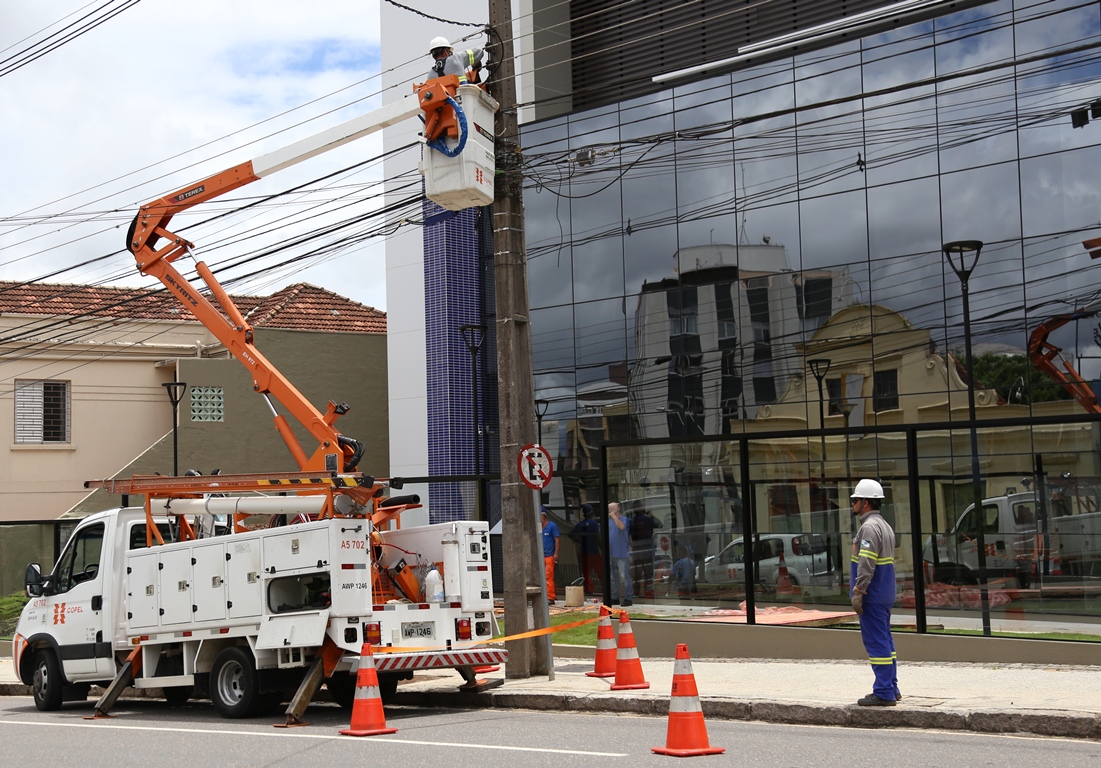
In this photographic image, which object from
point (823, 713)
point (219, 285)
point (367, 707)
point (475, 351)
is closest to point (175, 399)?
point (475, 351)

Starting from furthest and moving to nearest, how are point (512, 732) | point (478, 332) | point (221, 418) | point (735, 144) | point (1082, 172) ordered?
point (221, 418) < point (478, 332) < point (735, 144) < point (1082, 172) < point (512, 732)

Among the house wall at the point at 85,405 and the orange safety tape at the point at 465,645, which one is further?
the house wall at the point at 85,405

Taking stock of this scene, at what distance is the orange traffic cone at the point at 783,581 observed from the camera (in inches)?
626

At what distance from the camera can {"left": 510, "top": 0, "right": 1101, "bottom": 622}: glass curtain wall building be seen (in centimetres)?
1490

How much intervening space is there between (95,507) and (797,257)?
18.2 m

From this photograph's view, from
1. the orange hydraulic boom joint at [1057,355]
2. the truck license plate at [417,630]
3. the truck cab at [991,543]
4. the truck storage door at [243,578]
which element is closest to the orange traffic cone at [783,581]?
the truck cab at [991,543]

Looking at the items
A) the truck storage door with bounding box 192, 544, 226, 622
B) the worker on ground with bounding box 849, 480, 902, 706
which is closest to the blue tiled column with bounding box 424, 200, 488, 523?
the truck storage door with bounding box 192, 544, 226, 622

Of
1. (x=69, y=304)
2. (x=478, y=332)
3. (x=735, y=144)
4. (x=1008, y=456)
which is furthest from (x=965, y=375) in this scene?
(x=69, y=304)

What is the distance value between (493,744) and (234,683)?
13.8 feet

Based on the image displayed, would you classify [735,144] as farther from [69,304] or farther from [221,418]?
[69,304]

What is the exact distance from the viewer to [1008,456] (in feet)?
48.1

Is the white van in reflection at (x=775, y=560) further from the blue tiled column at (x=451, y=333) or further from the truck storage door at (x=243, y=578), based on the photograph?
the blue tiled column at (x=451, y=333)

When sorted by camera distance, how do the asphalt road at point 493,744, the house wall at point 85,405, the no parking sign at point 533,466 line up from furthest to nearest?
1. the house wall at point 85,405
2. the no parking sign at point 533,466
3. the asphalt road at point 493,744

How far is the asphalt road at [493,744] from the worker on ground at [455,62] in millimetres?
6808
